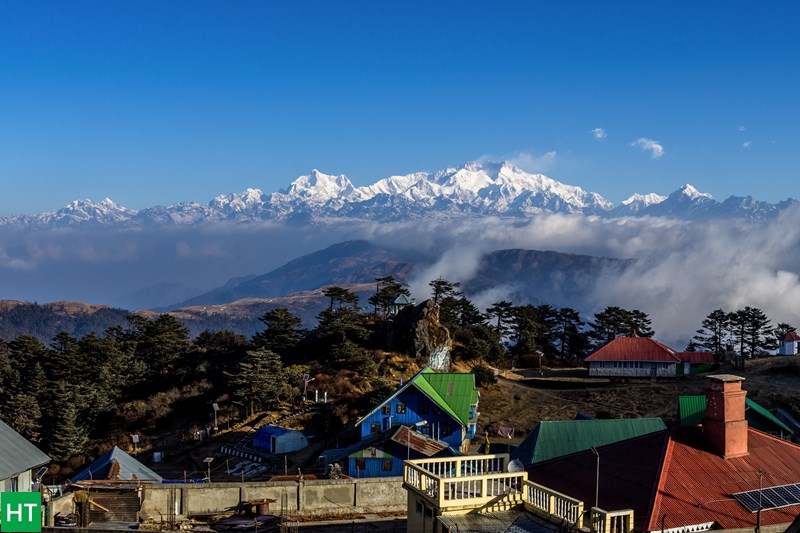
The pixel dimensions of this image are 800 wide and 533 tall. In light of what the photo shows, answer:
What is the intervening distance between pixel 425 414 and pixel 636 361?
3121cm

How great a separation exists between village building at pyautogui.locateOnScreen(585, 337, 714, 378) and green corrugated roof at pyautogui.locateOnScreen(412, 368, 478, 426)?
24905 mm

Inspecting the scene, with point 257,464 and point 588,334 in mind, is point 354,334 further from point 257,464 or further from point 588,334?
point 588,334

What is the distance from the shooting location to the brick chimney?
22.6m

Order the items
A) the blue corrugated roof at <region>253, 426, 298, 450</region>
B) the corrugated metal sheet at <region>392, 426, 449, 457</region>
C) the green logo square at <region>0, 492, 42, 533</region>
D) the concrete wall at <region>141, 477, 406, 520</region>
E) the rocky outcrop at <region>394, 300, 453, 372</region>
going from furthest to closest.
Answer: the rocky outcrop at <region>394, 300, 453, 372</region>, the blue corrugated roof at <region>253, 426, 298, 450</region>, the corrugated metal sheet at <region>392, 426, 449, 457</region>, the concrete wall at <region>141, 477, 406, 520</region>, the green logo square at <region>0, 492, 42, 533</region>

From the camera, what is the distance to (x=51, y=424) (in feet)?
216

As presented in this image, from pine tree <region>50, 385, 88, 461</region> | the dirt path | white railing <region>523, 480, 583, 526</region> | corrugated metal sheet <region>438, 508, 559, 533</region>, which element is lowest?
pine tree <region>50, 385, 88, 461</region>

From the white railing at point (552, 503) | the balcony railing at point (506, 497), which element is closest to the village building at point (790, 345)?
the balcony railing at point (506, 497)

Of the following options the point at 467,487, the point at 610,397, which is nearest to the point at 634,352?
the point at 610,397

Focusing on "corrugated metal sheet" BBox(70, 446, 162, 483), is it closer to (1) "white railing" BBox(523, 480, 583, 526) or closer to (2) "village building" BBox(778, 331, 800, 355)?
(1) "white railing" BBox(523, 480, 583, 526)

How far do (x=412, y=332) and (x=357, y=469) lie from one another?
29.5m

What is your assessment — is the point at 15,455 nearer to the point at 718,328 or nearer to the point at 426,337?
the point at 426,337

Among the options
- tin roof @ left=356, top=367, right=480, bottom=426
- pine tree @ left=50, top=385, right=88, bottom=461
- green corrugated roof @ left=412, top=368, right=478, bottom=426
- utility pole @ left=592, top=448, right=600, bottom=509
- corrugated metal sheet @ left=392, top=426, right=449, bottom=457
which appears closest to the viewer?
Answer: utility pole @ left=592, top=448, right=600, bottom=509

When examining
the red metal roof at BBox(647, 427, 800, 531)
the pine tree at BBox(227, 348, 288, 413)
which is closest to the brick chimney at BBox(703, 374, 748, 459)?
the red metal roof at BBox(647, 427, 800, 531)

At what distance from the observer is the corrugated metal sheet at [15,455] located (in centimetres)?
2570
